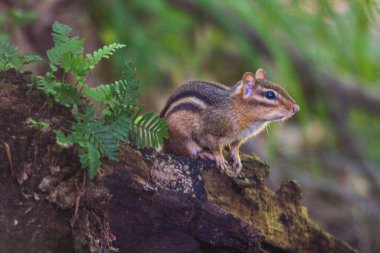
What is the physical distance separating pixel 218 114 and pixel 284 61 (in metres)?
2.54

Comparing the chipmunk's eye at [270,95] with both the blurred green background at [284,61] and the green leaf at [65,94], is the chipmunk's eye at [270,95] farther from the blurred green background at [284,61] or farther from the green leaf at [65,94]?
the green leaf at [65,94]

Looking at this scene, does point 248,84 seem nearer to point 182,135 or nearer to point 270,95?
point 270,95

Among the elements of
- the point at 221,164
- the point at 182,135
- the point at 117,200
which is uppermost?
the point at 182,135

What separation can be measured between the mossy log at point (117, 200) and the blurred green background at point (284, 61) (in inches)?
85.1

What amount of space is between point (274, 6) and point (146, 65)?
50.3 inches

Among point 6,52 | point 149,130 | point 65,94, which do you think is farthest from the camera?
point 149,130

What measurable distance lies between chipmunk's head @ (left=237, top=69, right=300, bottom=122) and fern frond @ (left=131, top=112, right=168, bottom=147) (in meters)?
Answer: 0.97

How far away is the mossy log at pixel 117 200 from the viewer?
287cm

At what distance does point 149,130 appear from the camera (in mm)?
3201

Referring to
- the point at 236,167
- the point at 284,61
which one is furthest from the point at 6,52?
the point at 284,61

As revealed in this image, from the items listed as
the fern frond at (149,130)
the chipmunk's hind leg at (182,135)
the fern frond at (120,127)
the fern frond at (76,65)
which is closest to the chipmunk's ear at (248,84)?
the chipmunk's hind leg at (182,135)

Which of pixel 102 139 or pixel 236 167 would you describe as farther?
pixel 236 167

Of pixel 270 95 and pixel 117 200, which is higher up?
pixel 270 95

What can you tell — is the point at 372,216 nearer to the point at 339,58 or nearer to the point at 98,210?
the point at 339,58
